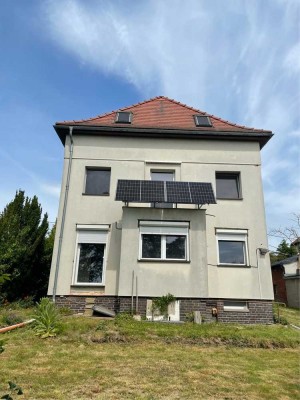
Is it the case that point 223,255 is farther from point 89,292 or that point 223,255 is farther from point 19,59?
point 19,59

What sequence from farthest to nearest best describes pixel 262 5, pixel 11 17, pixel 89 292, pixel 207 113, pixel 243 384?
pixel 207 113 < pixel 89 292 < pixel 262 5 < pixel 11 17 < pixel 243 384

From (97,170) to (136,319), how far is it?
6844 millimetres

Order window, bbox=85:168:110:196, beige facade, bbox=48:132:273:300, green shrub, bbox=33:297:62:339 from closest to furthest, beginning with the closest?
green shrub, bbox=33:297:62:339, beige facade, bbox=48:132:273:300, window, bbox=85:168:110:196

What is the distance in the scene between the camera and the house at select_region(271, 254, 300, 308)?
2408cm

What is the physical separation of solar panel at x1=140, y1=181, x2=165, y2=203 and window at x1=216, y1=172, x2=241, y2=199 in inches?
116

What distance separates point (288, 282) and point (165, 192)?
1779cm

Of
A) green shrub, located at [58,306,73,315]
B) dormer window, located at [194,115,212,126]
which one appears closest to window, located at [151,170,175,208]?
dormer window, located at [194,115,212,126]

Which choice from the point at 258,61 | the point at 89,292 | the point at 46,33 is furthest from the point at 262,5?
the point at 89,292

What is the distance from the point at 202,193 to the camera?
1242 cm

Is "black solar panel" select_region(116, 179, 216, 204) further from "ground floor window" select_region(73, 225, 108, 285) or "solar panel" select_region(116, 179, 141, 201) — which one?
"ground floor window" select_region(73, 225, 108, 285)

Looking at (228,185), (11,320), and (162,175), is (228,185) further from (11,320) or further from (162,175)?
(11,320)

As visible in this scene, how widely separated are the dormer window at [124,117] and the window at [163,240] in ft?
17.7

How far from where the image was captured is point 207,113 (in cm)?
1664

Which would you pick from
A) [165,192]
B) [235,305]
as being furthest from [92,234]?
[235,305]
